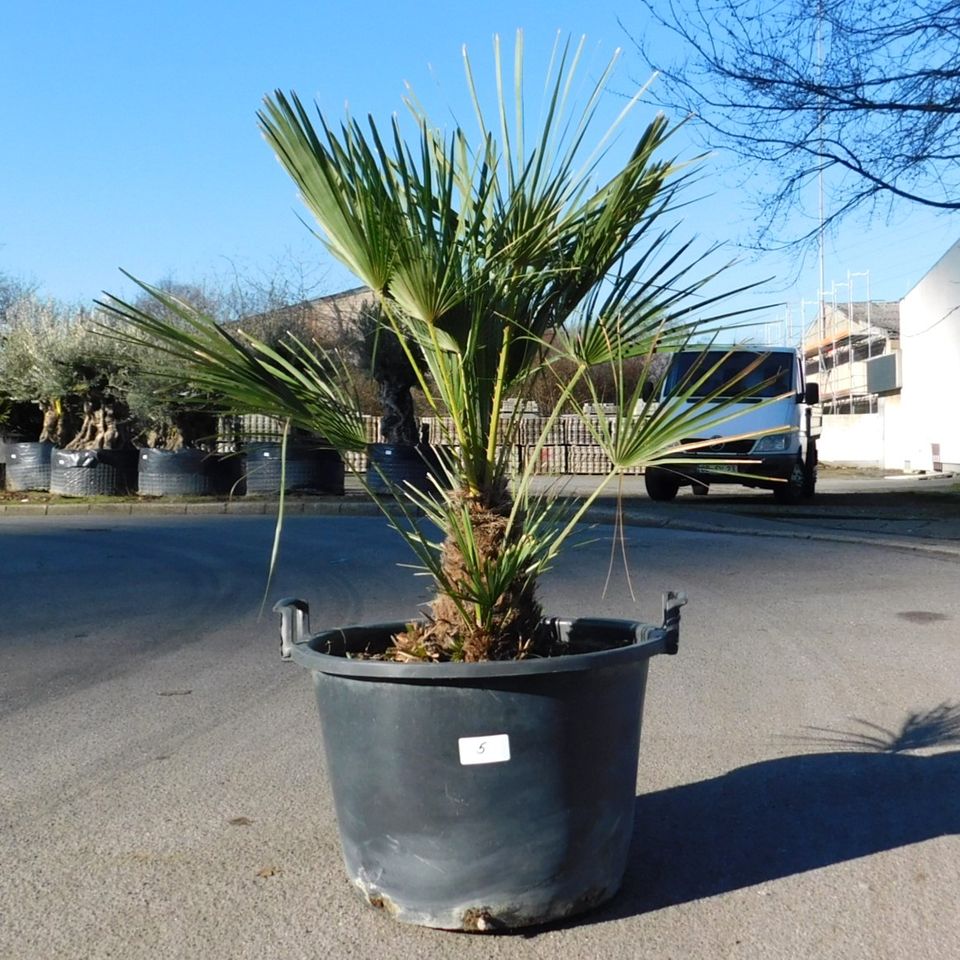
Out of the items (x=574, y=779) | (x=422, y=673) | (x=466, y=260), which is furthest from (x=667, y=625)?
(x=466, y=260)

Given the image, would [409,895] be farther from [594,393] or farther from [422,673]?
[594,393]

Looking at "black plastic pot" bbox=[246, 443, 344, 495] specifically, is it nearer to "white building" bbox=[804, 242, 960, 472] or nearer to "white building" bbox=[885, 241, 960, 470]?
"white building" bbox=[804, 242, 960, 472]

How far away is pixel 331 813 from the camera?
4.47m

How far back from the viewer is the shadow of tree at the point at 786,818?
3.84m

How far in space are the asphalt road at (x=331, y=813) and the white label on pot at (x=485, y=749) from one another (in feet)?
1.68

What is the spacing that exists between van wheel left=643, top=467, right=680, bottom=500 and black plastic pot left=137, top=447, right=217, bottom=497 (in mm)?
7050

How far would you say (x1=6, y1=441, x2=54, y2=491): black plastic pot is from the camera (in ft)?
70.8

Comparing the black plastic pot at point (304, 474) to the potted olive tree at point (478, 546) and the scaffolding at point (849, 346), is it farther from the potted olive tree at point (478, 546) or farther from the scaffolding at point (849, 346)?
the scaffolding at point (849, 346)

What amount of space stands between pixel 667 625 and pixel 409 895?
3.46ft

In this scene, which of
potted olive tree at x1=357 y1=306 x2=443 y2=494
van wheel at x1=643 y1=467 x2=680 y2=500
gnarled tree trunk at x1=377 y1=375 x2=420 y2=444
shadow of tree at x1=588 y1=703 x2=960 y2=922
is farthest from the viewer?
gnarled tree trunk at x1=377 y1=375 x2=420 y2=444

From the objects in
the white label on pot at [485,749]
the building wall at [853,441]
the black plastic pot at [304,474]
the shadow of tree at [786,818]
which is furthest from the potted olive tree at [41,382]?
→ the building wall at [853,441]

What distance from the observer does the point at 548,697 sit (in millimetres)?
3264

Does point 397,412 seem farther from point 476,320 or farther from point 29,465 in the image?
point 476,320

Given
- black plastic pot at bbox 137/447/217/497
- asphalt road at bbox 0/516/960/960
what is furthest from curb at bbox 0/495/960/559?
asphalt road at bbox 0/516/960/960
